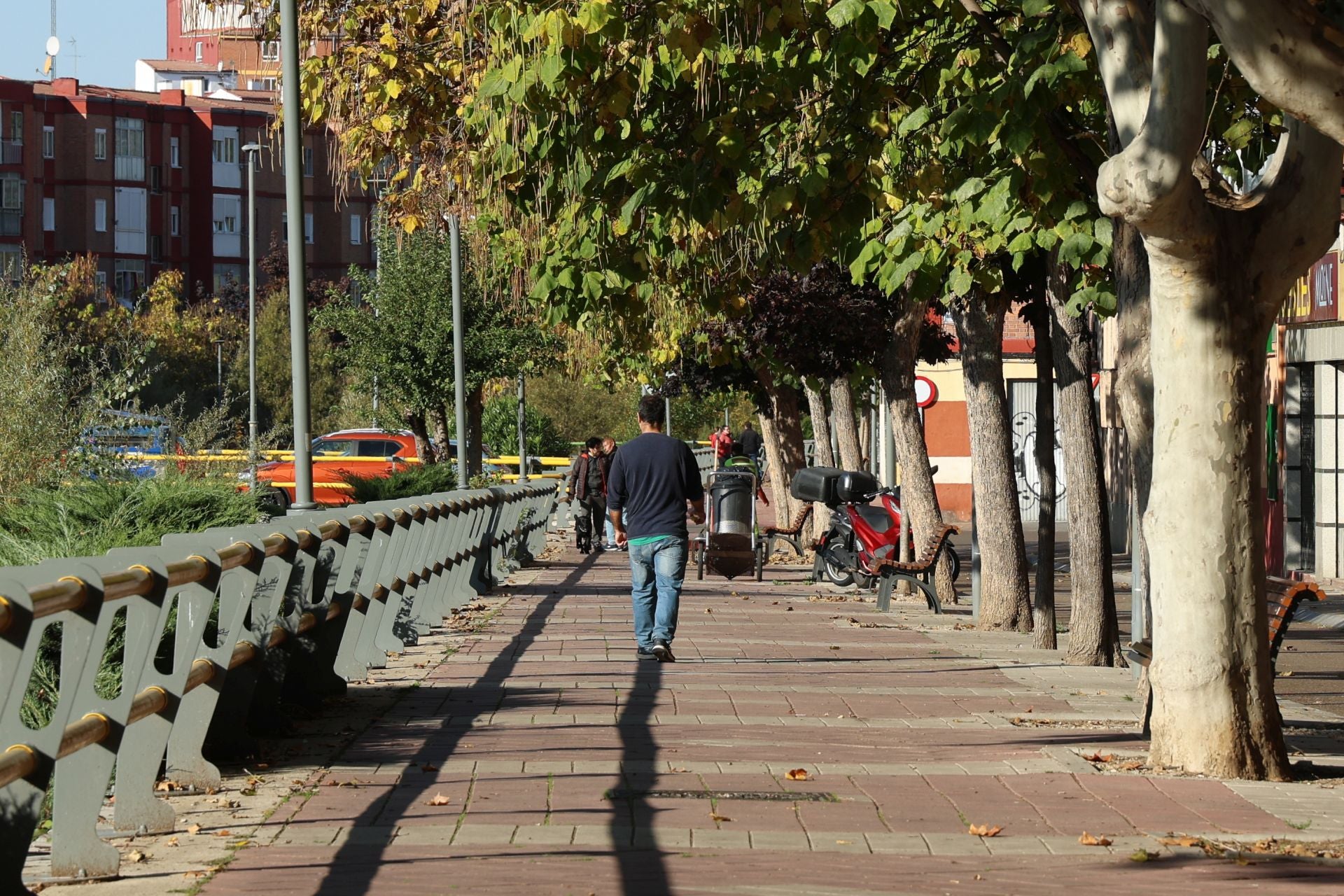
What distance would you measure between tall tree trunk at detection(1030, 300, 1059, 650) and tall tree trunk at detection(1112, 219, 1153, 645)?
4357mm

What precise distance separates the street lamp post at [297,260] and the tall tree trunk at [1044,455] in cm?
537

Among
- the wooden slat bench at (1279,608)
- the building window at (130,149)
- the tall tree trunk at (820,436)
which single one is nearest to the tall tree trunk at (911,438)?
the tall tree trunk at (820,436)

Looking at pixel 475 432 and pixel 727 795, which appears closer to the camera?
pixel 727 795

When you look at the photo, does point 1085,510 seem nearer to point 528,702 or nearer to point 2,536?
point 528,702

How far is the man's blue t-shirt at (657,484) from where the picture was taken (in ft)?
45.2

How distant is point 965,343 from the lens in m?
16.9

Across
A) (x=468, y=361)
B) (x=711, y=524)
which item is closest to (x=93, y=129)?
(x=468, y=361)

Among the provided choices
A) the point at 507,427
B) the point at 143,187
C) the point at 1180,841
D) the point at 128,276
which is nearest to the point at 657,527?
the point at 1180,841

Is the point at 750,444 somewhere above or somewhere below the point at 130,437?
below

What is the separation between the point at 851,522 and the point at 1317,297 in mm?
6161

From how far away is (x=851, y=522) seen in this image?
895 inches

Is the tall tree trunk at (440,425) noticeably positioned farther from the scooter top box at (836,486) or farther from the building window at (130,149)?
the building window at (130,149)

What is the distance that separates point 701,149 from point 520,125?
1658mm

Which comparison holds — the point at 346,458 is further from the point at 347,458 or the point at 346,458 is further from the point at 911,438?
the point at 911,438
